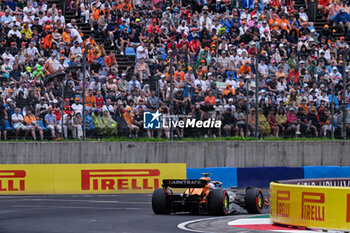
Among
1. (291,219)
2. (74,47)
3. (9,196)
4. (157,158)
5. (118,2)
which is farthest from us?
(118,2)

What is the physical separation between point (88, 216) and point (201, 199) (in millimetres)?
2194

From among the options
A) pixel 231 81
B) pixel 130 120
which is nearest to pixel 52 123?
pixel 130 120

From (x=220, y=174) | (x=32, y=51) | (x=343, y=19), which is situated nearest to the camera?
(x=220, y=174)

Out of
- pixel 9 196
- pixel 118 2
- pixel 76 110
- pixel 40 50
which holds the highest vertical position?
pixel 118 2

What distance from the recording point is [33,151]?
70.1 feet

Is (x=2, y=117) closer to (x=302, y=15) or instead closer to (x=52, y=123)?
(x=52, y=123)

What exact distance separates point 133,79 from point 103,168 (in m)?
2.62

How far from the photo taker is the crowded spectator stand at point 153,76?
2077 centimetres

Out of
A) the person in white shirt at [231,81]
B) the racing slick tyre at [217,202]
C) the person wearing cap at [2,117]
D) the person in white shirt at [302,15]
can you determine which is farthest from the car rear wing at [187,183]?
the person in white shirt at [302,15]

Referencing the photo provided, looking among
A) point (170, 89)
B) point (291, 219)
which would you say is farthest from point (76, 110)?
point (291, 219)

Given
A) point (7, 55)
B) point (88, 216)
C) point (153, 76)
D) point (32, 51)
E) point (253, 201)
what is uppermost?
point (32, 51)

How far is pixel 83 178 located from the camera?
2111cm

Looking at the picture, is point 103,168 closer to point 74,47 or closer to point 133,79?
point 133,79

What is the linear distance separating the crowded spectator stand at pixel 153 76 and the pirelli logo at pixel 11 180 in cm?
101
